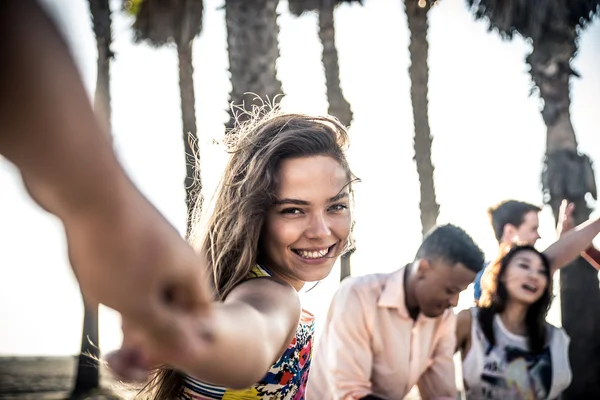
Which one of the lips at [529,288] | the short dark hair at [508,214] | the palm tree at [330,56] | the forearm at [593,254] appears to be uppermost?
the palm tree at [330,56]

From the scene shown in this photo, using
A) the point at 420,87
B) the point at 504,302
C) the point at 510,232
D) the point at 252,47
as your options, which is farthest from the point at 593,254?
the point at 420,87

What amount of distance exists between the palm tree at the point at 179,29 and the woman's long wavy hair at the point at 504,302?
733cm

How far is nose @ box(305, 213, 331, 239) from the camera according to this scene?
2215 mm

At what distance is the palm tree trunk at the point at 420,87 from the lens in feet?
37.4

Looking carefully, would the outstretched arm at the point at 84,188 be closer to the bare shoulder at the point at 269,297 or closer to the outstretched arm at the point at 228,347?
the outstretched arm at the point at 228,347

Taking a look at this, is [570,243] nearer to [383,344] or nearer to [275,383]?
[383,344]

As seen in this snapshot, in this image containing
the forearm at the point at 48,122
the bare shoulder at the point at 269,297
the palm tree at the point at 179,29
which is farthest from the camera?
Answer: the palm tree at the point at 179,29

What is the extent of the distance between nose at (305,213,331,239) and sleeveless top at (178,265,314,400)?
0.60 ft

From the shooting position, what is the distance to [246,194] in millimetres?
2273

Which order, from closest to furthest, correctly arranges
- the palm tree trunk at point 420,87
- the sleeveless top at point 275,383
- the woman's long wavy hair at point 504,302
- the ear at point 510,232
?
1. the sleeveless top at point 275,383
2. the woman's long wavy hair at point 504,302
3. the ear at point 510,232
4. the palm tree trunk at point 420,87

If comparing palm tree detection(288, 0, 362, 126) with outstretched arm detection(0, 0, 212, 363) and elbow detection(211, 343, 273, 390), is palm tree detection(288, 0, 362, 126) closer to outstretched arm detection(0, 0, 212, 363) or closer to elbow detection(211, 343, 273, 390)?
elbow detection(211, 343, 273, 390)

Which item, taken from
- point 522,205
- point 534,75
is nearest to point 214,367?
point 522,205

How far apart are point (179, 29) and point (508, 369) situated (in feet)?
32.4

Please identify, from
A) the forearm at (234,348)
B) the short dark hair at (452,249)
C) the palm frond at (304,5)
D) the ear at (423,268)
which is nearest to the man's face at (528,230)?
the short dark hair at (452,249)
